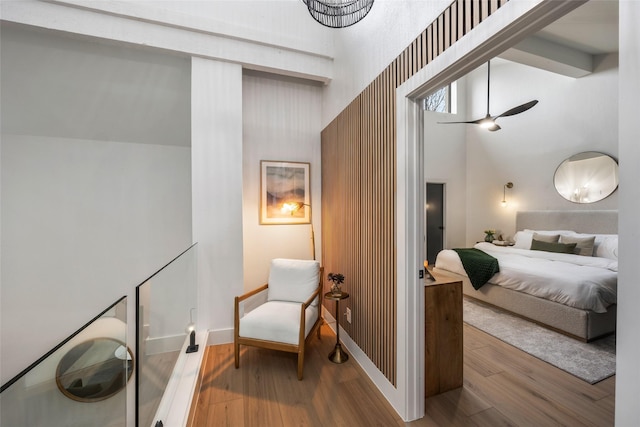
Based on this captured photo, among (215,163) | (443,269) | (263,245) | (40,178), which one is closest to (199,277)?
(263,245)

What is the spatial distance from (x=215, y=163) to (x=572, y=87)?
19.2ft

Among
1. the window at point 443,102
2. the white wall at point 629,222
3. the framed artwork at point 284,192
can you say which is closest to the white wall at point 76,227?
the framed artwork at point 284,192

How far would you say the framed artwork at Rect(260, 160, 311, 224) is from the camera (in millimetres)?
3230

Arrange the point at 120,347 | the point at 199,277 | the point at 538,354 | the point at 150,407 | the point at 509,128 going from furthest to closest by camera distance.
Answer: the point at 509,128 → the point at 199,277 → the point at 538,354 → the point at 150,407 → the point at 120,347

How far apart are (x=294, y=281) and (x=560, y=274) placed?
2963 millimetres

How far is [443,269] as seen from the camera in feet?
14.6

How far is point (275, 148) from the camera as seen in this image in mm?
3283

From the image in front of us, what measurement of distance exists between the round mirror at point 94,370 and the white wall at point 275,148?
223 cm

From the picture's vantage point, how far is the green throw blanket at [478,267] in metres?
3.49

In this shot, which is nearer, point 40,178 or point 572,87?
point 40,178

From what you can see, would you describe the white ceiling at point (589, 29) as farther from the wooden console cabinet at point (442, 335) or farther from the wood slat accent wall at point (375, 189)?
the wooden console cabinet at point (442, 335)

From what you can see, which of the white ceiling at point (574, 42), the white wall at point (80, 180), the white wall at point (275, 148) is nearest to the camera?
the white wall at point (80, 180)

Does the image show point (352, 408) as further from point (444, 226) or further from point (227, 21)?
point (444, 226)

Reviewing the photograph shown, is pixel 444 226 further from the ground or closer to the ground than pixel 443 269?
further from the ground
